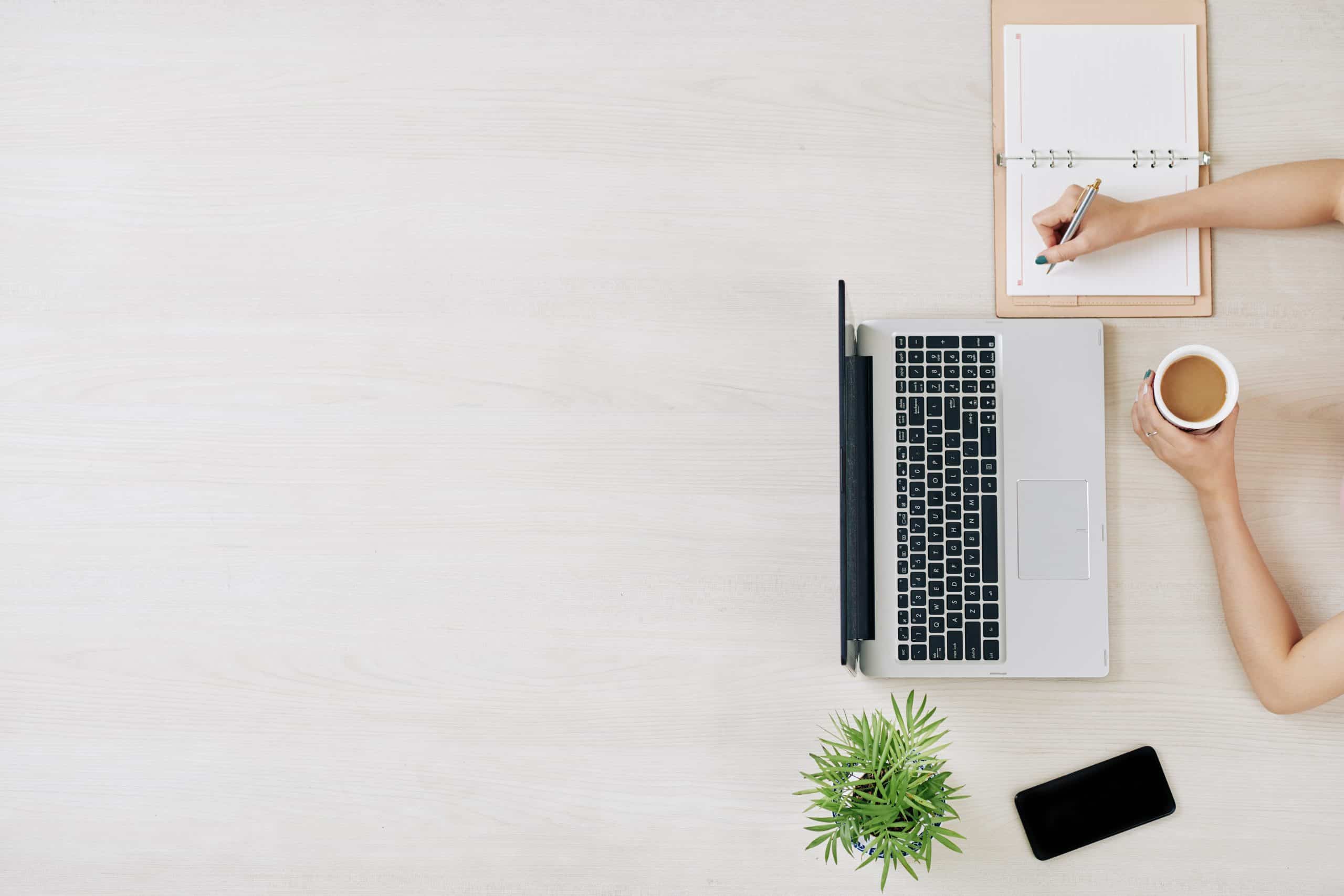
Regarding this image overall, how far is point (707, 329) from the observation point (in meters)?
1.01

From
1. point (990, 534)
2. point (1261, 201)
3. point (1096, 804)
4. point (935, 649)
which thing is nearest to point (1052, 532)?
point (990, 534)

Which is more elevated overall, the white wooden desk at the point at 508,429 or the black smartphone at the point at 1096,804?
the white wooden desk at the point at 508,429

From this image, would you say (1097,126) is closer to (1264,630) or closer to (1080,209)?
(1080,209)

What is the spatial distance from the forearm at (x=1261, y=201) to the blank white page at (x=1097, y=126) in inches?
1.5

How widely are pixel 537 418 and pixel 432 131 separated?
1.23ft

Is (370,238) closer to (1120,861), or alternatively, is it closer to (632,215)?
(632,215)

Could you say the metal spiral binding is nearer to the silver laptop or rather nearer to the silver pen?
the silver pen

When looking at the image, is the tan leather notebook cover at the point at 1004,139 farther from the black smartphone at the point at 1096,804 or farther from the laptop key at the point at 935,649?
the black smartphone at the point at 1096,804

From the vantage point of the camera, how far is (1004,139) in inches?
39.4

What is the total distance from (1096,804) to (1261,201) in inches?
27.9

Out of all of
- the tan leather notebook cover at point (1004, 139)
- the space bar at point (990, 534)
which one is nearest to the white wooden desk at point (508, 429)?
the tan leather notebook cover at point (1004, 139)

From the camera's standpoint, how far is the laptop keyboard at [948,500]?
95cm

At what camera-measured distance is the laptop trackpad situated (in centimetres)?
96

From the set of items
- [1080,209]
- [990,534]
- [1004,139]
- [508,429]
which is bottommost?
[990,534]
